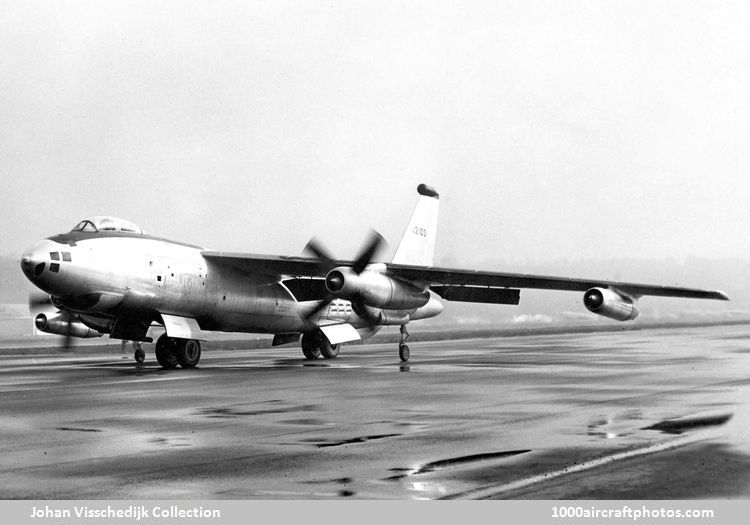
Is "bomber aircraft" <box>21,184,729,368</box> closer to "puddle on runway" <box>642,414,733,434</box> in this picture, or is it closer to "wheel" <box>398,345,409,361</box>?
"wheel" <box>398,345,409,361</box>

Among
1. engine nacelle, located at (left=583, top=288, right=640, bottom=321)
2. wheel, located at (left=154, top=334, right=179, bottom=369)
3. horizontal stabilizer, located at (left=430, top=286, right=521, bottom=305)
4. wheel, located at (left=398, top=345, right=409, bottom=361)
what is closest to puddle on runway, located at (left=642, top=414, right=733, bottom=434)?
engine nacelle, located at (left=583, top=288, right=640, bottom=321)

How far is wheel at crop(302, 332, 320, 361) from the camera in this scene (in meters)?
33.8

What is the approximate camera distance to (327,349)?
34.3 m

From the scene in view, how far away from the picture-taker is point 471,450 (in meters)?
11.2

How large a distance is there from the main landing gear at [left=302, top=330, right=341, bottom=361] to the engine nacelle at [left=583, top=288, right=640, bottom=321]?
9.69 meters

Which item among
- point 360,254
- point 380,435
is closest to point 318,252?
point 360,254

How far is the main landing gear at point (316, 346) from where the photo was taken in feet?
111

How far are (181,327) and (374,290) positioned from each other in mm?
5811

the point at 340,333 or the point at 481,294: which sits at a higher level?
the point at 481,294

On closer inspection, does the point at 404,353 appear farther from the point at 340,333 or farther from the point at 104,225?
the point at 104,225

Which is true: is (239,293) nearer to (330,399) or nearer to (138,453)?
(330,399)

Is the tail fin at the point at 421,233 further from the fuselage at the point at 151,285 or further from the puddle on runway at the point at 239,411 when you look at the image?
the puddle on runway at the point at 239,411

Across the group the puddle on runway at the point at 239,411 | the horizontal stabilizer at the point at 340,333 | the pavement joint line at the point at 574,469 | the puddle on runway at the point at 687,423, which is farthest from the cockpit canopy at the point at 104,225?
the pavement joint line at the point at 574,469
